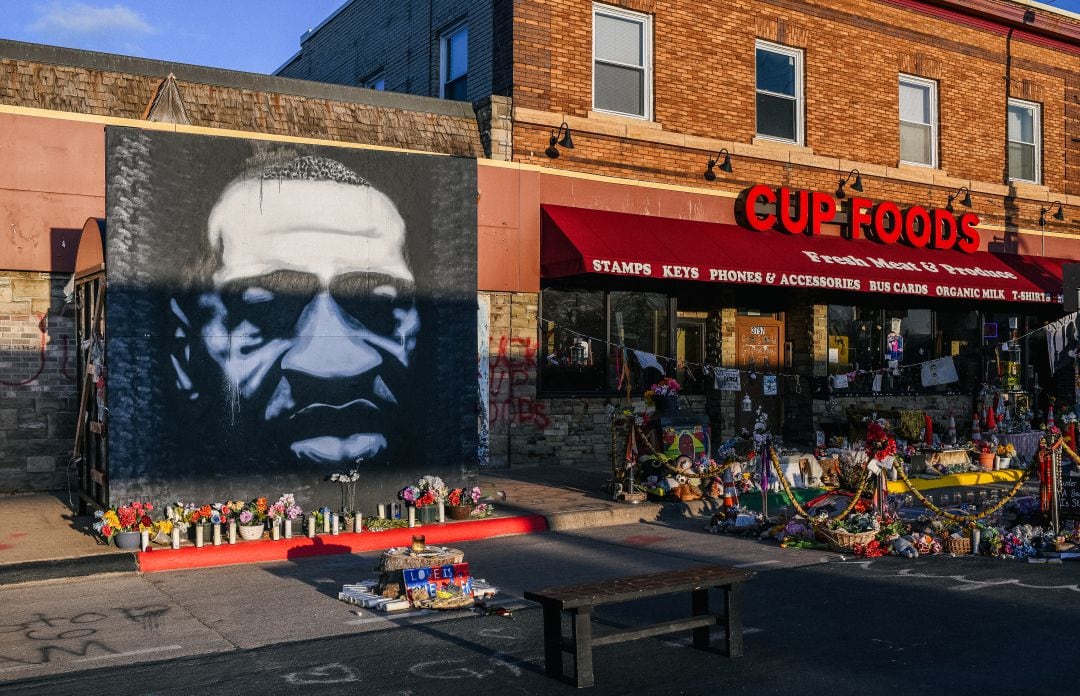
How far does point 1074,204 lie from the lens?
24.0 m

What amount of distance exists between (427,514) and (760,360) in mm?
9793

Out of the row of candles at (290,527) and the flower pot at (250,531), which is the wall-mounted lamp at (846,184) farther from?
the flower pot at (250,531)

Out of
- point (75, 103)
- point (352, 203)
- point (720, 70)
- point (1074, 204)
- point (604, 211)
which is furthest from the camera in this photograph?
point (1074, 204)

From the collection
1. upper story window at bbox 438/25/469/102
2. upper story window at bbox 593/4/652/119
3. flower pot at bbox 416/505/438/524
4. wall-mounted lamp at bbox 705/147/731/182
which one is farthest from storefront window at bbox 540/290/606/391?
flower pot at bbox 416/505/438/524

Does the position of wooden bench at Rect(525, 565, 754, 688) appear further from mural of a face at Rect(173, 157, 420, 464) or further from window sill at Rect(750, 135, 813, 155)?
window sill at Rect(750, 135, 813, 155)

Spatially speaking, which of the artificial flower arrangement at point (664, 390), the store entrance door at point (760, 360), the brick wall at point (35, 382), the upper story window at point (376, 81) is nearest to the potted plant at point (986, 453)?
the store entrance door at point (760, 360)

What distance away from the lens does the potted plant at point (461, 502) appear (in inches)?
470

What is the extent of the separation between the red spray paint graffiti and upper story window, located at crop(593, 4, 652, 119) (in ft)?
14.0

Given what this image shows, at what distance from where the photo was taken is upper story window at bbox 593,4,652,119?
17.5 meters

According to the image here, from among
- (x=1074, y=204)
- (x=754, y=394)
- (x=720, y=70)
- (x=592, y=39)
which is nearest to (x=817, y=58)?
(x=720, y=70)

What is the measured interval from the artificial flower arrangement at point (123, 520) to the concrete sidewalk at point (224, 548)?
0.56ft

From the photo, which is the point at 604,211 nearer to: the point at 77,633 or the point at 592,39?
the point at 592,39

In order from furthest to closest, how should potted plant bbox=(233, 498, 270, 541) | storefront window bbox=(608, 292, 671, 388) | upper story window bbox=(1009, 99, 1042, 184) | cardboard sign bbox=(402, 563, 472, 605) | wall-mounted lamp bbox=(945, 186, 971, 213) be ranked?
upper story window bbox=(1009, 99, 1042, 184) < wall-mounted lamp bbox=(945, 186, 971, 213) < storefront window bbox=(608, 292, 671, 388) < potted plant bbox=(233, 498, 270, 541) < cardboard sign bbox=(402, 563, 472, 605)

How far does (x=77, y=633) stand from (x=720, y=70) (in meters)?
14.5
